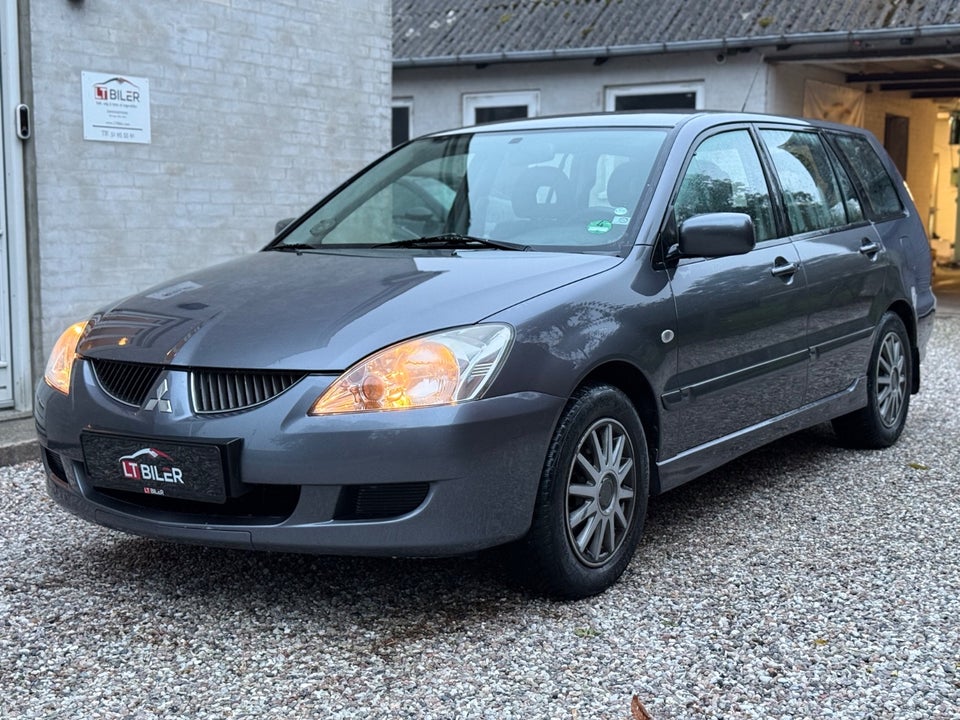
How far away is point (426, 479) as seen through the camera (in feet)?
11.1

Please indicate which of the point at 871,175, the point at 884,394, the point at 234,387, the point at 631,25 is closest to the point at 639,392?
the point at 234,387

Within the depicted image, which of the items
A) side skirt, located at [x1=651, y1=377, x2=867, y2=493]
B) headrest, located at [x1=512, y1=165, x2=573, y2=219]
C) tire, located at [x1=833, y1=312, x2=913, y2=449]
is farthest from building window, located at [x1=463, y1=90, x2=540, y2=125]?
headrest, located at [x1=512, y1=165, x2=573, y2=219]

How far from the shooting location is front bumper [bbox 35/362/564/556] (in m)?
3.36

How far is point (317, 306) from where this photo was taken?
374 centimetres

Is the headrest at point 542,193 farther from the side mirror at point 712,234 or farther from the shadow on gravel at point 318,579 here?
the shadow on gravel at point 318,579

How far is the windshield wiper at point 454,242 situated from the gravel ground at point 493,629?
1130mm

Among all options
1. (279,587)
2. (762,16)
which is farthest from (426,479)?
(762,16)

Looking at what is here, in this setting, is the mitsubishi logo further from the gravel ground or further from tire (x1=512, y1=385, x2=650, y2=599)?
tire (x1=512, y1=385, x2=650, y2=599)

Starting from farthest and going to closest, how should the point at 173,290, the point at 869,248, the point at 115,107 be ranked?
1. the point at 115,107
2. the point at 869,248
3. the point at 173,290

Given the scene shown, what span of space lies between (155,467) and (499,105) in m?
12.5

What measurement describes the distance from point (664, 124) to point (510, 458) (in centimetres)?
183

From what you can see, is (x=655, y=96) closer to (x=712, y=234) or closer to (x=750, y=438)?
(x=750, y=438)

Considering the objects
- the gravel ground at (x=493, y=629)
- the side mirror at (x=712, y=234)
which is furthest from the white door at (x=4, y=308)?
the side mirror at (x=712, y=234)

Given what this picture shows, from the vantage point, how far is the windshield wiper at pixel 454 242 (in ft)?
14.2
